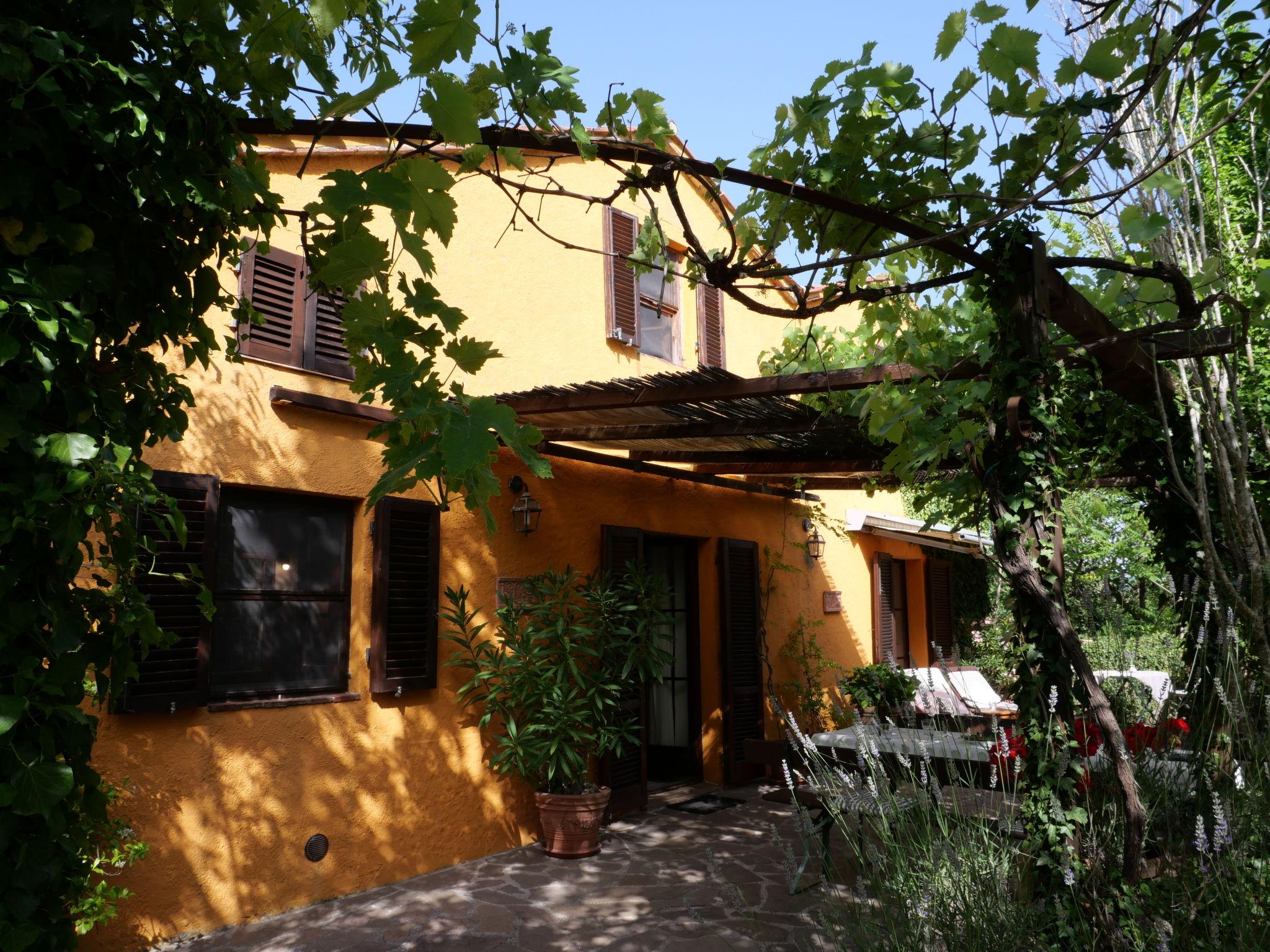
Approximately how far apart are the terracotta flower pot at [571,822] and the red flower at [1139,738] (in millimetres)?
3551

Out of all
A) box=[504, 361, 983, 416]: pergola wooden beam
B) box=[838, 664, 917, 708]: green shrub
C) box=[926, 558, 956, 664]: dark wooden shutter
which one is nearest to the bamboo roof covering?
box=[504, 361, 983, 416]: pergola wooden beam

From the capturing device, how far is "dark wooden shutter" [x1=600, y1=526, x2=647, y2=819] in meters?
6.99

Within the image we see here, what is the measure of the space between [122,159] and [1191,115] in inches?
217

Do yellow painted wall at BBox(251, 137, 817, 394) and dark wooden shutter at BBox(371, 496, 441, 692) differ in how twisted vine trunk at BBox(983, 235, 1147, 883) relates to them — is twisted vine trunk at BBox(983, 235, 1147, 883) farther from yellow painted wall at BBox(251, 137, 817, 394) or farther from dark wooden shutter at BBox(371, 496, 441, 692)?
dark wooden shutter at BBox(371, 496, 441, 692)

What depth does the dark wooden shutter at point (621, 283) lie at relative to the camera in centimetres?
765

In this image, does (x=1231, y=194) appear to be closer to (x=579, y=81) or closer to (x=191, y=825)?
(x=579, y=81)

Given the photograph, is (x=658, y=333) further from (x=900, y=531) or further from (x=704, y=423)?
(x=900, y=531)

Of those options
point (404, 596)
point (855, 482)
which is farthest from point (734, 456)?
point (404, 596)

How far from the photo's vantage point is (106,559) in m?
1.95

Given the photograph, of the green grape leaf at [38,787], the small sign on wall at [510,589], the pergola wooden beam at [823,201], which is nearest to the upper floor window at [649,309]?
the small sign on wall at [510,589]

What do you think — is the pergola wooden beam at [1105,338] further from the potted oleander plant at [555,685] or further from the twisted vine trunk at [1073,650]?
the potted oleander plant at [555,685]

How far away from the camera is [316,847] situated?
516cm

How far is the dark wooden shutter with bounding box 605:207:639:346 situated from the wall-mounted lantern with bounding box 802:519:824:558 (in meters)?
3.41

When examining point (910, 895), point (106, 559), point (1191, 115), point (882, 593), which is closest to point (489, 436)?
point (106, 559)
